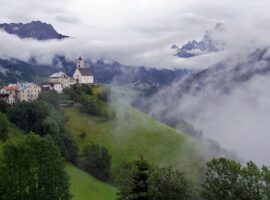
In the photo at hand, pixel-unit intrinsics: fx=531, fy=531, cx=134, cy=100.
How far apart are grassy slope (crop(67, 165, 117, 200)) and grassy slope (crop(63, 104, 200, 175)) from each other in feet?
74.9

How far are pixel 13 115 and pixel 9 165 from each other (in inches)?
3179

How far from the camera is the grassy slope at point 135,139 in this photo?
167m

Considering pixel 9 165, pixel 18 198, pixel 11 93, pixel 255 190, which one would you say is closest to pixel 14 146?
pixel 9 165

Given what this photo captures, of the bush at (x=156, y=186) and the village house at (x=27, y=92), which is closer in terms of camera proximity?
the bush at (x=156, y=186)

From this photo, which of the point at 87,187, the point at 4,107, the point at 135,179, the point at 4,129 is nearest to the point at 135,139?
the point at 4,107

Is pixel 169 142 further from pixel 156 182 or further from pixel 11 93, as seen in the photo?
pixel 156 182

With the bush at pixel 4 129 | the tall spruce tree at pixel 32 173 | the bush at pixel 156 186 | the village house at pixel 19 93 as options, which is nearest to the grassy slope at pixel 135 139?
the village house at pixel 19 93

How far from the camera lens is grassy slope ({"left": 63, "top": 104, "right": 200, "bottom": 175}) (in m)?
167

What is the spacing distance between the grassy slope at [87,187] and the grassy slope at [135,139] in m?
22.8

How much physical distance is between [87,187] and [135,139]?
183 ft

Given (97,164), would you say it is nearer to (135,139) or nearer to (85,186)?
(85,186)

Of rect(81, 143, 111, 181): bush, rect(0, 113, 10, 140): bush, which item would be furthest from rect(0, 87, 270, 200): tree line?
rect(81, 143, 111, 181): bush

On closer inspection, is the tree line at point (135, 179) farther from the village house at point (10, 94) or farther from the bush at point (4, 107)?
the village house at point (10, 94)

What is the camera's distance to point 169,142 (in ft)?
590
